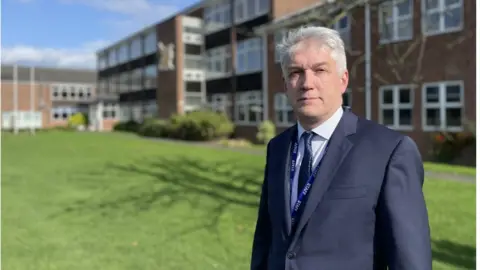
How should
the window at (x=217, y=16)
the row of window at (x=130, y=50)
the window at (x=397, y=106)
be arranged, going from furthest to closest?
the row of window at (x=130, y=50) → the window at (x=217, y=16) → the window at (x=397, y=106)

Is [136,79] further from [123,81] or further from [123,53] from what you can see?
[123,53]

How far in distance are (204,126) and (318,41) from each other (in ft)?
82.4

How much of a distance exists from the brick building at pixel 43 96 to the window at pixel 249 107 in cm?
3480

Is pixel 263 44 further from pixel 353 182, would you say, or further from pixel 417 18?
pixel 353 182

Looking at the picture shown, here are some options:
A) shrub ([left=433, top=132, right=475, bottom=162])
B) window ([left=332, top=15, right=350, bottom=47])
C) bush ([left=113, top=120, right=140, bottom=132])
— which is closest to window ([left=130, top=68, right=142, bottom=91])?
bush ([left=113, top=120, right=140, bottom=132])

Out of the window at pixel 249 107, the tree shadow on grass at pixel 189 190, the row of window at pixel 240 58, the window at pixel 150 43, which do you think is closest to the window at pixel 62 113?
the window at pixel 150 43

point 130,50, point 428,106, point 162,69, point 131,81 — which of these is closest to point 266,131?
point 428,106

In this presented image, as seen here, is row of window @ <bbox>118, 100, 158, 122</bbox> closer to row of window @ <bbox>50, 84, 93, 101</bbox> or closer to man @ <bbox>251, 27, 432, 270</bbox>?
row of window @ <bbox>50, 84, 93, 101</bbox>

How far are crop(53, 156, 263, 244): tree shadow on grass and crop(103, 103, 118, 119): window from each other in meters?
38.6

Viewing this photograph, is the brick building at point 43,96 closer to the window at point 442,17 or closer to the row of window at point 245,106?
the row of window at point 245,106

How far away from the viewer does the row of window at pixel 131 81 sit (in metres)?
43.3

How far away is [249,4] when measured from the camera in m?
28.2

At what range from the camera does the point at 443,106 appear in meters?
15.8

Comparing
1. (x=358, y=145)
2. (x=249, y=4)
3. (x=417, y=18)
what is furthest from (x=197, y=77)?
(x=358, y=145)
